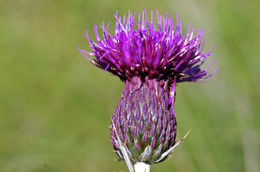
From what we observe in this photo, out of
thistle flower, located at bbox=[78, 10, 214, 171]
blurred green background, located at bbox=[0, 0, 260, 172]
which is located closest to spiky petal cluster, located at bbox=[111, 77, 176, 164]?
thistle flower, located at bbox=[78, 10, 214, 171]

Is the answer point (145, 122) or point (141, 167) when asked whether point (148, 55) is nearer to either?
point (145, 122)

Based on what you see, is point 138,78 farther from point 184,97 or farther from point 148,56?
point 184,97

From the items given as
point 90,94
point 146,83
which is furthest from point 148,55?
point 90,94

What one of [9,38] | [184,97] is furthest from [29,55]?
[184,97]

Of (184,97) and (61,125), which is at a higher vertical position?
(184,97)

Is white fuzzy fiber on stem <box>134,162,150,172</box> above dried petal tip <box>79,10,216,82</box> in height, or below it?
below

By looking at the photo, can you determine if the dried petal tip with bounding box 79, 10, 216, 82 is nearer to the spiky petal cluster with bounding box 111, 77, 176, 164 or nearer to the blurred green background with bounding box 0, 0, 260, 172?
the spiky petal cluster with bounding box 111, 77, 176, 164
